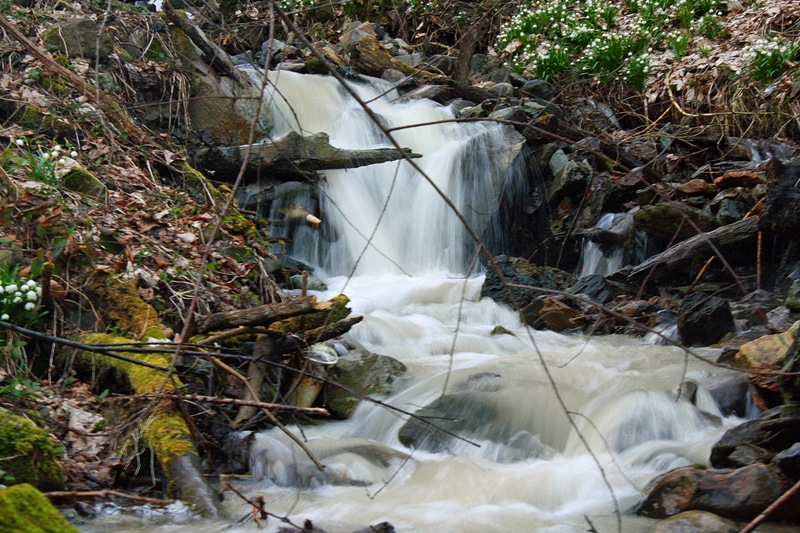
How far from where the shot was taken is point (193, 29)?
8211 mm

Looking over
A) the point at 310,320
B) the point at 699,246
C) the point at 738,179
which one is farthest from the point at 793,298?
the point at 310,320

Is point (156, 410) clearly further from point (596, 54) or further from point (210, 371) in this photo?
point (596, 54)

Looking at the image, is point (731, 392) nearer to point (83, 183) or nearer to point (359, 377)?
point (359, 377)

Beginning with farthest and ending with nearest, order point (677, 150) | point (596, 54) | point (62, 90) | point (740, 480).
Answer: point (596, 54), point (677, 150), point (62, 90), point (740, 480)

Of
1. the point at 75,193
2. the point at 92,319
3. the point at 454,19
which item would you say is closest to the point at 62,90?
the point at 75,193

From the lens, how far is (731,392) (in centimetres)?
402

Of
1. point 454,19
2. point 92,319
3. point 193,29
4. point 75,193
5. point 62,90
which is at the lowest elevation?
point 92,319

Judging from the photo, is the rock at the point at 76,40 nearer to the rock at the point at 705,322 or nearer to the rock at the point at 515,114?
the rock at the point at 515,114

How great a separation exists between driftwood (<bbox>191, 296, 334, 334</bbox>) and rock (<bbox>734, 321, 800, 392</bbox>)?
234cm

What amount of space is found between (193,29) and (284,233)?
2.78 m

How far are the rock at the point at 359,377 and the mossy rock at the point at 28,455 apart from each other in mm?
1770

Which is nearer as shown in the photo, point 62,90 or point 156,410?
point 156,410

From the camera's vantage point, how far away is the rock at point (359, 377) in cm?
424

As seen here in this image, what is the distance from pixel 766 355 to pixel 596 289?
8.73 ft
